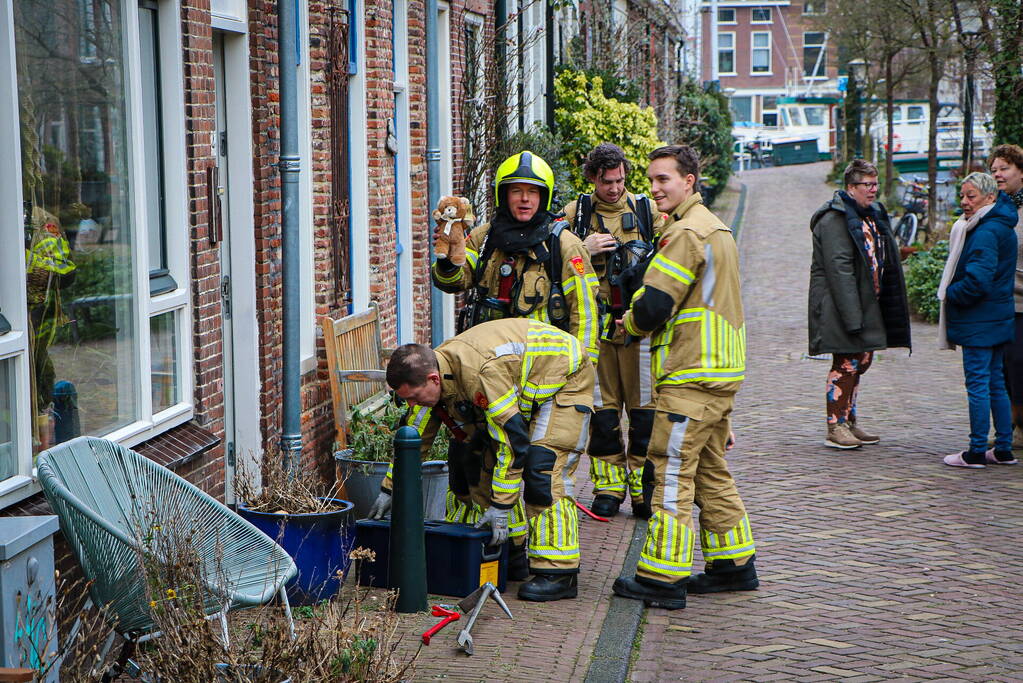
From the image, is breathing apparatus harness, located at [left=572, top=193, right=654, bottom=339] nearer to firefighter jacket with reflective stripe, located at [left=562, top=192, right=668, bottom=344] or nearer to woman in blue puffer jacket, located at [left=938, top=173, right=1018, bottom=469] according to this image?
firefighter jacket with reflective stripe, located at [left=562, top=192, right=668, bottom=344]

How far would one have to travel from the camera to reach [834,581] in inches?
251

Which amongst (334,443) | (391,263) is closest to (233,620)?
(334,443)

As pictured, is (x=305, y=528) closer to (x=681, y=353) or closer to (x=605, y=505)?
(x=681, y=353)

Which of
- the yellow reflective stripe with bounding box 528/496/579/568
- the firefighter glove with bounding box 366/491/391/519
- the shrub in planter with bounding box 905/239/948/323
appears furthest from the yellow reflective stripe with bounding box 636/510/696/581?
the shrub in planter with bounding box 905/239/948/323

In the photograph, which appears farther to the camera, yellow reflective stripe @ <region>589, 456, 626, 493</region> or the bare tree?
the bare tree

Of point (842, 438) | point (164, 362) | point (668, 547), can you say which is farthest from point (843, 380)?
point (164, 362)

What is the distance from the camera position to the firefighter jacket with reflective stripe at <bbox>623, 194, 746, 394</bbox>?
5707 mm

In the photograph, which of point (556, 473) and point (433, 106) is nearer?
point (556, 473)

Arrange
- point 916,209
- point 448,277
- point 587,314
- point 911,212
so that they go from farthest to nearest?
point 916,209 < point 911,212 < point 448,277 < point 587,314

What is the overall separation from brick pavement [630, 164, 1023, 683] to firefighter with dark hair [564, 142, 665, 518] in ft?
2.83

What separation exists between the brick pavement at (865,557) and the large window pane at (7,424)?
2478 mm

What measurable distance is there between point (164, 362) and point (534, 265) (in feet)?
6.05

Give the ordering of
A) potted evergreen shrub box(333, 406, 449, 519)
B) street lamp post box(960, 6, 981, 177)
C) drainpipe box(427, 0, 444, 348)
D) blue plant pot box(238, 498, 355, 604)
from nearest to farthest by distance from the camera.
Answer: blue plant pot box(238, 498, 355, 604)
potted evergreen shrub box(333, 406, 449, 519)
drainpipe box(427, 0, 444, 348)
street lamp post box(960, 6, 981, 177)

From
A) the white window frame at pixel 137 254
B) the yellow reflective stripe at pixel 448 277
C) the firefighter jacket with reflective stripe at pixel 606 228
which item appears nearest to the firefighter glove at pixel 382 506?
the white window frame at pixel 137 254
